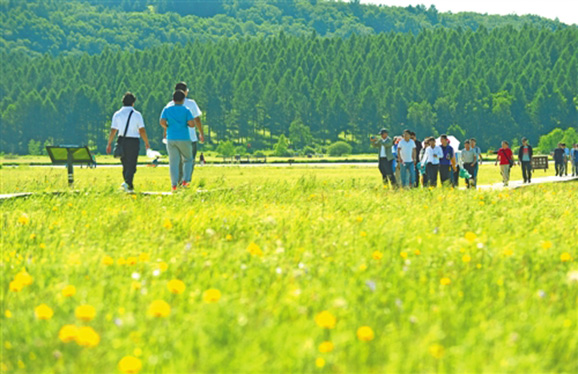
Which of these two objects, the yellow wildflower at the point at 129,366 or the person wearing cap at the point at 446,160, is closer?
the yellow wildflower at the point at 129,366

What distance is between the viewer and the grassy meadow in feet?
10.8

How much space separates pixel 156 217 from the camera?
318 inches

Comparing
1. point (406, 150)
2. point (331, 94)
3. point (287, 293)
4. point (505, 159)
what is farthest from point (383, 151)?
point (331, 94)

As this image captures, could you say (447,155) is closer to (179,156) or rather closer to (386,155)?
(386,155)

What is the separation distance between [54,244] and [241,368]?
3.52 meters

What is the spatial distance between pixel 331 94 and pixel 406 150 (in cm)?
14891

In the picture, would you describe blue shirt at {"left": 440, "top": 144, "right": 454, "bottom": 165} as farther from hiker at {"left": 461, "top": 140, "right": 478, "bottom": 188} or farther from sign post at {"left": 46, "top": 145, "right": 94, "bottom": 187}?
sign post at {"left": 46, "top": 145, "right": 94, "bottom": 187}

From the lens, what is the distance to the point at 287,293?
4363mm

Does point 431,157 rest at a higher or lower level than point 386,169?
higher

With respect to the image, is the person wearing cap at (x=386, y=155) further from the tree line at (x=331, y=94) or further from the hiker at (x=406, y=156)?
the tree line at (x=331, y=94)

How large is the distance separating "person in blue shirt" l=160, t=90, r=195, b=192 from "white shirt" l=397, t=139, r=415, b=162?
6.83 m

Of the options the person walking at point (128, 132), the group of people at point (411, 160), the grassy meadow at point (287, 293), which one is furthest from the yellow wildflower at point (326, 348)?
the group of people at point (411, 160)

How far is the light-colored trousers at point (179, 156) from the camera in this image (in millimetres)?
12602

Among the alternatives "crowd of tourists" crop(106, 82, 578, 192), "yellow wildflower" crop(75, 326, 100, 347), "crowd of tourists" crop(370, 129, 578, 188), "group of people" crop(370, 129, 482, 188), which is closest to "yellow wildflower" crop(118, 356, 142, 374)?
"yellow wildflower" crop(75, 326, 100, 347)
